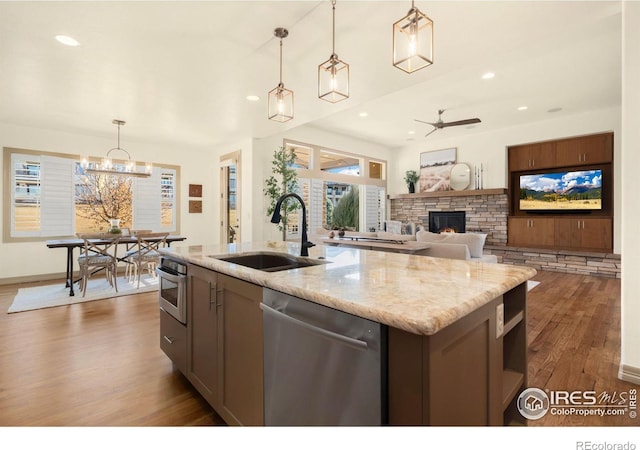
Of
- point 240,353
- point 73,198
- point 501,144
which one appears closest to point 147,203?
point 73,198

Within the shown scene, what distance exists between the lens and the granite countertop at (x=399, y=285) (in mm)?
869

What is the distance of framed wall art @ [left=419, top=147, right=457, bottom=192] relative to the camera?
7637 millimetres

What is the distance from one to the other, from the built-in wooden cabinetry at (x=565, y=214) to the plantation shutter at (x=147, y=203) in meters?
7.42

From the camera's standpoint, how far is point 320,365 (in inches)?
42.3

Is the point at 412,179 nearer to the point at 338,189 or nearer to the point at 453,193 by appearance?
the point at 453,193

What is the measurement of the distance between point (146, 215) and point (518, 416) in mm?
6642

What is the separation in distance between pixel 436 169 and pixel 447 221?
1330mm

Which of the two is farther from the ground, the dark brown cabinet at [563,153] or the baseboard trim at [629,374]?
the dark brown cabinet at [563,153]

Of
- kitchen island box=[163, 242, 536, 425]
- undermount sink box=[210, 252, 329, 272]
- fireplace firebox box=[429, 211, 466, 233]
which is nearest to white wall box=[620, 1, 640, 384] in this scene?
kitchen island box=[163, 242, 536, 425]

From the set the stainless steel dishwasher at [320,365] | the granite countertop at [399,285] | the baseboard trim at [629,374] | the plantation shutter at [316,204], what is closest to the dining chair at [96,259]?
the granite countertop at [399,285]

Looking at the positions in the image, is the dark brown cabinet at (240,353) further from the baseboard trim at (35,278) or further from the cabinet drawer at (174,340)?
the baseboard trim at (35,278)

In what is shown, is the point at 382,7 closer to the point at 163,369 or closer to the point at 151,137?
the point at 163,369
